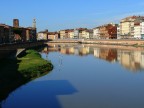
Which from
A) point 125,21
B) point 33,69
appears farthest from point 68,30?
point 33,69

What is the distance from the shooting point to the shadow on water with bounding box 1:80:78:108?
18.1 meters

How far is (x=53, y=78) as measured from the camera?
27.7m

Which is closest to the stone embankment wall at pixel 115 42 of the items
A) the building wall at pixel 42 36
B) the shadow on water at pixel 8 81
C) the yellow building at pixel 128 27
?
the yellow building at pixel 128 27

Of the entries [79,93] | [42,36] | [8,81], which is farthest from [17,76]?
[42,36]

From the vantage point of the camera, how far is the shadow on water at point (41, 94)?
18141 millimetres

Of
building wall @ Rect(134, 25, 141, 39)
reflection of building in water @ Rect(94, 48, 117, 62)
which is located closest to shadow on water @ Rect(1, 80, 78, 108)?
reflection of building in water @ Rect(94, 48, 117, 62)

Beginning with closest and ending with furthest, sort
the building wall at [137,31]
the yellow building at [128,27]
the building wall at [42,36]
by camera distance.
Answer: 1. the building wall at [137,31]
2. the yellow building at [128,27]
3. the building wall at [42,36]

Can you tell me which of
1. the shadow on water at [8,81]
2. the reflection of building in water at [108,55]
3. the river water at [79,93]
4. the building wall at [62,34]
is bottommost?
the reflection of building in water at [108,55]

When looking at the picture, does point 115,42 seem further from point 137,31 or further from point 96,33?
point 96,33

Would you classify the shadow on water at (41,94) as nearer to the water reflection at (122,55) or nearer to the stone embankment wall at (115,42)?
the water reflection at (122,55)

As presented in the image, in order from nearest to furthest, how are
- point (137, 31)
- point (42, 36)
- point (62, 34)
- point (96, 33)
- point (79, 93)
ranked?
1. point (79, 93)
2. point (137, 31)
3. point (96, 33)
4. point (42, 36)
5. point (62, 34)

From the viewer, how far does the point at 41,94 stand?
20953mm

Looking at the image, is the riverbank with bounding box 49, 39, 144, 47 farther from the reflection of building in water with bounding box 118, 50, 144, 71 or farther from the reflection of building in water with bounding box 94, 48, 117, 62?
the reflection of building in water with bounding box 118, 50, 144, 71

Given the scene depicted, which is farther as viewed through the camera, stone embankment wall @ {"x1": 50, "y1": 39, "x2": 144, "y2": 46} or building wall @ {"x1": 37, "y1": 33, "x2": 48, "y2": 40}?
building wall @ {"x1": 37, "y1": 33, "x2": 48, "y2": 40}
